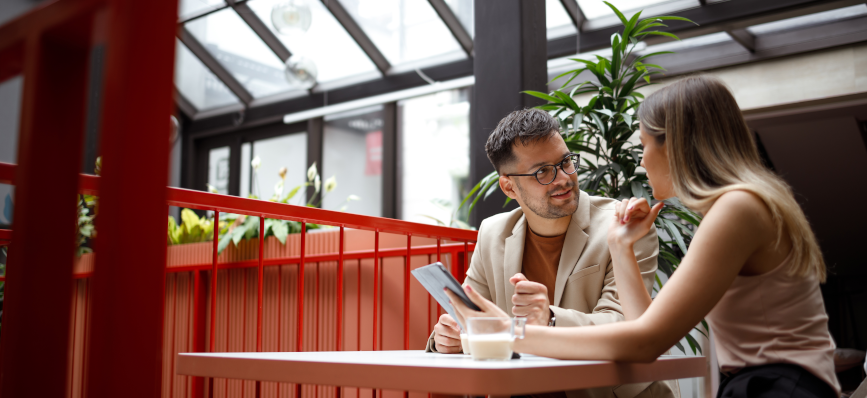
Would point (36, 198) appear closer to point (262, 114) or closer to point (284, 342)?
point (284, 342)

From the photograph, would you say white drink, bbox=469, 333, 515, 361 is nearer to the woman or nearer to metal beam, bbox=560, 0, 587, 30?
the woman

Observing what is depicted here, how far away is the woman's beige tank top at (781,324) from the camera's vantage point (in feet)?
3.62

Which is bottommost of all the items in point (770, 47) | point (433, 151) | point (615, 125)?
point (615, 125)

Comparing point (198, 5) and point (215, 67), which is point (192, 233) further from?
point (215, 67)

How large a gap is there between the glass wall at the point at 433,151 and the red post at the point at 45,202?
6063 mm

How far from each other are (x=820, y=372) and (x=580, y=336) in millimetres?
455

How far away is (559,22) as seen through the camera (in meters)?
6.09

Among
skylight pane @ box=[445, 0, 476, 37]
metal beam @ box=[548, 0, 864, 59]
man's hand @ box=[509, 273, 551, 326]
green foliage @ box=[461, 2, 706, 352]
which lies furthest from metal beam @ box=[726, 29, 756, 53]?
man's hand @ box=[509, 273, 551, 326]

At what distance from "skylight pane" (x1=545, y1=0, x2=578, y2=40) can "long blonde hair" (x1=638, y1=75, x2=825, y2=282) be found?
16.1 feet

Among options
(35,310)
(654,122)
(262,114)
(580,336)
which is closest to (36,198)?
(35,310)

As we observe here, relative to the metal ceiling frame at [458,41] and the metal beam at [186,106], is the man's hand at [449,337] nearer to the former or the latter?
the metal ceiling frame at [458,41]

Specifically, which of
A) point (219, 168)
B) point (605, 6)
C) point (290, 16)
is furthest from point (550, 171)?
point (219, 168)

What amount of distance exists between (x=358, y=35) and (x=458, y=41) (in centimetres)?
111

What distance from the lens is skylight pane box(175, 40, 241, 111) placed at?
815 centimetres
